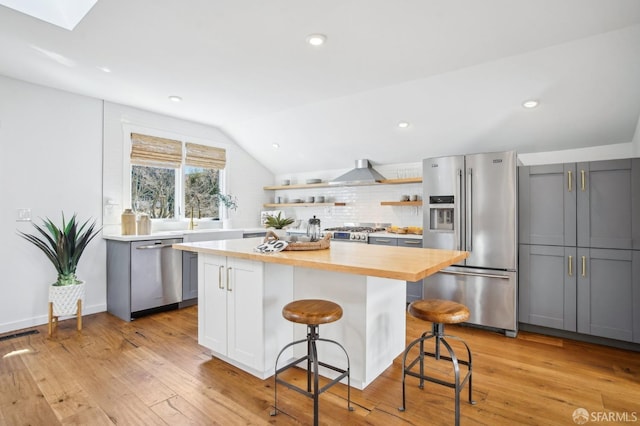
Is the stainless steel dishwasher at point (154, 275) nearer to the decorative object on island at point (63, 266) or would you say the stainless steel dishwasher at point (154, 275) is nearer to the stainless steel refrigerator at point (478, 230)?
the decorative object on island at point (63, 266)

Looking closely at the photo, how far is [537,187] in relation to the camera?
3.55 metres

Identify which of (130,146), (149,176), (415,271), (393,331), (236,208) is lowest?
(393,331)

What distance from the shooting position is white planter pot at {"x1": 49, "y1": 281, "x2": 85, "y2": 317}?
3.55m

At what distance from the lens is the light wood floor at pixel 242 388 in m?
2.08

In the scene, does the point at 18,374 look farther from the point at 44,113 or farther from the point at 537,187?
the point at 537,187

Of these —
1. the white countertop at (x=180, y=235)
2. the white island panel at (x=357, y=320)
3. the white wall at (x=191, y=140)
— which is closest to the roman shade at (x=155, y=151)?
the white wall at (x=191, y=140)

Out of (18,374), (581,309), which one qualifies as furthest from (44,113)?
(581,309)

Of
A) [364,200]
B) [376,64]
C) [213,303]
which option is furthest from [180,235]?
[376,64]

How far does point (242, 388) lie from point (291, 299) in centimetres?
70

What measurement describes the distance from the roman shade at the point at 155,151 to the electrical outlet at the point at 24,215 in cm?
129

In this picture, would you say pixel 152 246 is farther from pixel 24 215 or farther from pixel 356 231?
pixel 356 231

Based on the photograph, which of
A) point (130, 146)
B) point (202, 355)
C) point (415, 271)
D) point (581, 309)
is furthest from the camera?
point (130, 146)

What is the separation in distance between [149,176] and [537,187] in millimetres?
4865

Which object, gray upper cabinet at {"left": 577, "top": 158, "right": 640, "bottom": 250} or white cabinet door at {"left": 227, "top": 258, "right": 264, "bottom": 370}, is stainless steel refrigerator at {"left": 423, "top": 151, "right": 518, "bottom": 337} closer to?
gray upper cabinet at {"left": 577, "top": 158, "right": 640, "bottom": 250}
